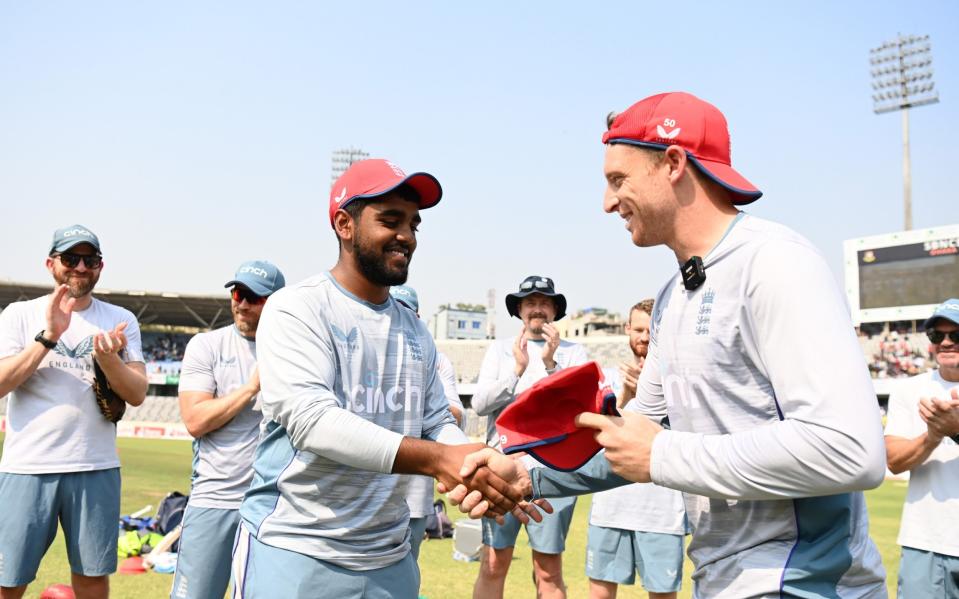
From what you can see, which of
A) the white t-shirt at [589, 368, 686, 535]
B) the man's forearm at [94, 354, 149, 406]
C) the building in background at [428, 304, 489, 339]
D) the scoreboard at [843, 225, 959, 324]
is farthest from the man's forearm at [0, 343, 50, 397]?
the building in background at [428, 304, 489, 339]

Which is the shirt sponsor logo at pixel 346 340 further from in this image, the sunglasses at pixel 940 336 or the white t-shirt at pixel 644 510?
the sunglasses at pixel 940 336

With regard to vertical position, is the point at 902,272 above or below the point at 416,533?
above

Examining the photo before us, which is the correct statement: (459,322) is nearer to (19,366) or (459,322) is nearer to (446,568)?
(446,568)

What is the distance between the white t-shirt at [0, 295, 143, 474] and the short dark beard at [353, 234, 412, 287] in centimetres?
312

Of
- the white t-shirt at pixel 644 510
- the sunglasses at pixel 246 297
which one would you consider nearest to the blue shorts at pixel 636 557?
the white t-shirt at pixel 644 510

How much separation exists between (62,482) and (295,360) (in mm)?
3228

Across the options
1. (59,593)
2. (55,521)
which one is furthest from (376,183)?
(59,593)

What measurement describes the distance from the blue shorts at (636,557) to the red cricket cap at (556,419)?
3.39m

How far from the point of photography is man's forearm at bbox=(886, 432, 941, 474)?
15.3 feet

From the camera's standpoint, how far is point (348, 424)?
2674mm

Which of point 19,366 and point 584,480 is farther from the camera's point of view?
point 19,366

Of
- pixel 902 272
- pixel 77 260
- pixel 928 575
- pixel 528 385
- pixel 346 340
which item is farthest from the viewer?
pixel 902 272

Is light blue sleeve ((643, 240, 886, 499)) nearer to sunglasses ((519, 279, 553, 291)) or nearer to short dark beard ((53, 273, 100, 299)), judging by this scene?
short dark beard ((53, 273, 100, 299))

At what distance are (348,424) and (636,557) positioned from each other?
3.88 metres
